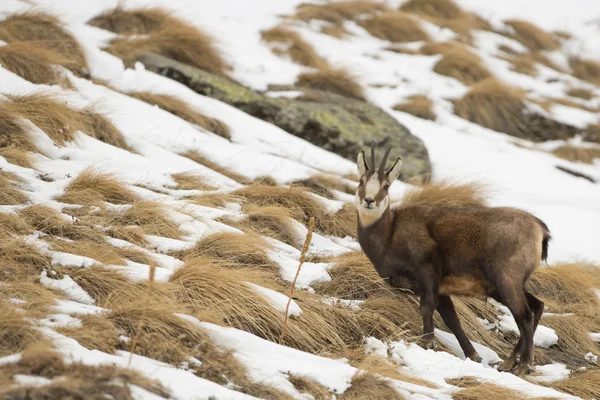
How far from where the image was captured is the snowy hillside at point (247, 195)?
4023 millimetres

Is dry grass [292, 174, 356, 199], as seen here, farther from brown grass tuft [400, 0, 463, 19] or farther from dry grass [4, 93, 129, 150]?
brown grass tuft [400, 0, 463, 19]

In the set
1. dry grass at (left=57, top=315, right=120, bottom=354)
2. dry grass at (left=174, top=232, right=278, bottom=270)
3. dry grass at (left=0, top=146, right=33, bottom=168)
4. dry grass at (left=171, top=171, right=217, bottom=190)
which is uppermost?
dry grass at (left=57, top=315, right=120, bottom=354)

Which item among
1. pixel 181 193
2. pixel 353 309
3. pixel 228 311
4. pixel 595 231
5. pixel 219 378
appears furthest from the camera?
pixel 595 231

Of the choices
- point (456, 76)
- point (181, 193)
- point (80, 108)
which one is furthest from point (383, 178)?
point (456, 76)

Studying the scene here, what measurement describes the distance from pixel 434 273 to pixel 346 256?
3.66ft

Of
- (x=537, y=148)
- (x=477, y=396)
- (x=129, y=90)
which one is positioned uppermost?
(x=477, y=396)

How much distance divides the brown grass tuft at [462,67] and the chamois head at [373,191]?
29.3 ft

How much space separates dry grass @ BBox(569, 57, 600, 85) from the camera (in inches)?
649

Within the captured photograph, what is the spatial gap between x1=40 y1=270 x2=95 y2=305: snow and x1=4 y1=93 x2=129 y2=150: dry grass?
2.91 m

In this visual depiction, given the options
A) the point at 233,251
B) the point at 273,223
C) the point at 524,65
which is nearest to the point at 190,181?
the point at 273,223

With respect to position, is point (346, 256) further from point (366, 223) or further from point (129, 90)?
point (129, 90)

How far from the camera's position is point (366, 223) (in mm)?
5781

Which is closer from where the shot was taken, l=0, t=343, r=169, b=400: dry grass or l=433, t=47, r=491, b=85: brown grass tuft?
l=0, t=343, r=169, b=400: dry grass

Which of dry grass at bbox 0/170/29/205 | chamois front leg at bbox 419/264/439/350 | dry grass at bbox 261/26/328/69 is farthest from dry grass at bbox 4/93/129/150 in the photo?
dry grass at bbox 261/26/328/69
